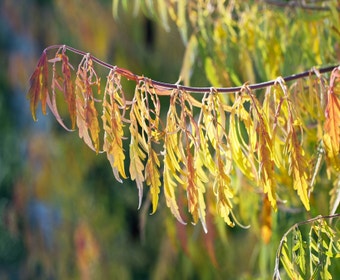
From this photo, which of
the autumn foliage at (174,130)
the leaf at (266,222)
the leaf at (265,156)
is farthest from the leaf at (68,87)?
the leaf at (266,222)

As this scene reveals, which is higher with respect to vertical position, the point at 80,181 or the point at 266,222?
the point at 80,181

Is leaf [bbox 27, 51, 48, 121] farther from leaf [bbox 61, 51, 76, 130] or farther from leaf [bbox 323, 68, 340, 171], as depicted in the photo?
leaf [bbox 323, 68, 340, 171]

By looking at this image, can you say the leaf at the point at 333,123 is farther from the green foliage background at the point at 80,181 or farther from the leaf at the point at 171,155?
the green foliage background at the point at 80,181

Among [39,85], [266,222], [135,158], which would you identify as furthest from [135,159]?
[266,222]

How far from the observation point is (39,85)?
2.68 feet

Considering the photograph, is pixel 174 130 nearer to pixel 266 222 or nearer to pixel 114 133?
pixel 114 133

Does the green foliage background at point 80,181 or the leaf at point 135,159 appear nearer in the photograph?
the leaf at point 135,159

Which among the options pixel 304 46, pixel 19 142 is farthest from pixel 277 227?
pixel 19 142

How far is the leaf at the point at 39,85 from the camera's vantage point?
81cm

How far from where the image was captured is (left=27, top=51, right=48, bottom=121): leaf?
81 centimetres

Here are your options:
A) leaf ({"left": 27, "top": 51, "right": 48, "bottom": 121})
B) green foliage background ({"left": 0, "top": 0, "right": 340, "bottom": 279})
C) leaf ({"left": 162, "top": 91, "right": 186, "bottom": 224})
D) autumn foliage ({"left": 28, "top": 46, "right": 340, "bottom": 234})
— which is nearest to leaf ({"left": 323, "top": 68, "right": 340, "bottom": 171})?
autumn foliage ({"left": 28, "top": 46, "right": 340, "bottom": 234})

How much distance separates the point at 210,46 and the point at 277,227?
1.14 ft

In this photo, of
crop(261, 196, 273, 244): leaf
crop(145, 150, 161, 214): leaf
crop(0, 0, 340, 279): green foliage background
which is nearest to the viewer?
crop(145, 150, 161, 214): leaf

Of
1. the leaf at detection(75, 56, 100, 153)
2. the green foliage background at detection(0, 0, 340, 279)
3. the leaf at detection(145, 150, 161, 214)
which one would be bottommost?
the leaf at detection(145, 150, 161, 214)
